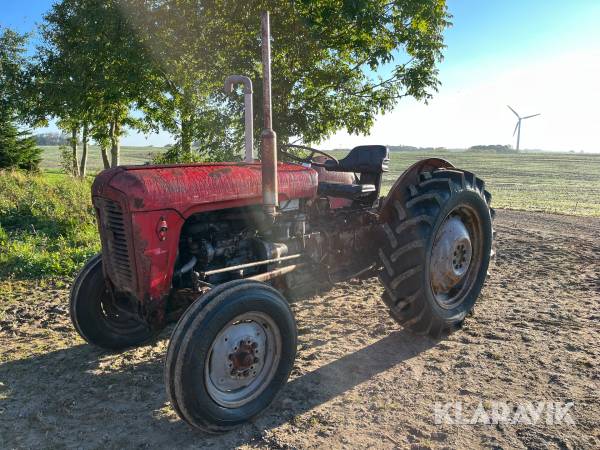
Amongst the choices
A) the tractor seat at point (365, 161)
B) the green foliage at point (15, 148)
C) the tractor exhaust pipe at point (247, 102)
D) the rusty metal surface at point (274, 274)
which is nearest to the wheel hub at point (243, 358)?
the rusty metal surface at point (274, 274)

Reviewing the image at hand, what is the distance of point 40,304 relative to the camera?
15.9 feet

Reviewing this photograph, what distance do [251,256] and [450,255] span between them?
172 cm

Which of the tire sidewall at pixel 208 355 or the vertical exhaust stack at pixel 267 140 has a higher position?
the vertical exhaust stack at pixel 267 140

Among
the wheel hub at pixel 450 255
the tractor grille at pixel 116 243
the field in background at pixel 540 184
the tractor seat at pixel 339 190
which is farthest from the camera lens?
the field in background at pixel 540 184

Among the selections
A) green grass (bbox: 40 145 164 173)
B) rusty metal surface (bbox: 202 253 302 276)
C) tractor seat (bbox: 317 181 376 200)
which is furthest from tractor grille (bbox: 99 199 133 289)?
green grass (bbox: 40 145 164 173)

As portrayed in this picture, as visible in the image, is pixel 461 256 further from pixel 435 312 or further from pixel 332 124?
pixel 332 124

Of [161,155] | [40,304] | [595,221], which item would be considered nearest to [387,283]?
[40,304]

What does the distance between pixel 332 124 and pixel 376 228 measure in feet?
22.3

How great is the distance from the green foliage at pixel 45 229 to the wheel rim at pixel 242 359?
3.93 meters

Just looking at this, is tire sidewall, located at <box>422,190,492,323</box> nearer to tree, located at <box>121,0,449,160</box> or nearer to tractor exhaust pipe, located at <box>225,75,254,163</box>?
tractor exhaust pipe, located at <box>225,75,254,163</box>

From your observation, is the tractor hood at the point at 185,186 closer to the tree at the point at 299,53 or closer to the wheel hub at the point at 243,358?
the wheel hub at the point at 243,358

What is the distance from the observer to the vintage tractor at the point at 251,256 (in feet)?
8.82

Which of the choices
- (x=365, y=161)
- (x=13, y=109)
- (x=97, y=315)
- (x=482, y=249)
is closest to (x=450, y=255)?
(x=482, y=249)

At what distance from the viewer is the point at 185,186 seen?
9.65 ft
